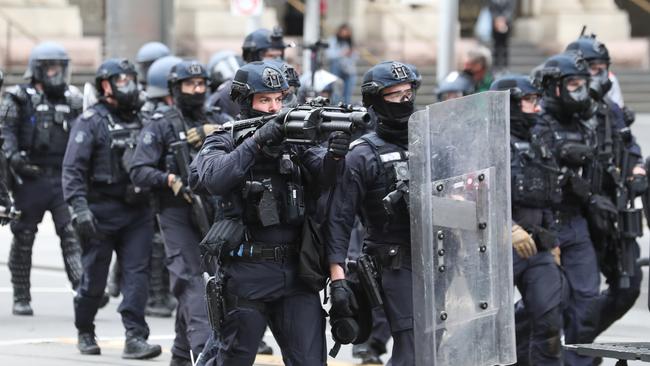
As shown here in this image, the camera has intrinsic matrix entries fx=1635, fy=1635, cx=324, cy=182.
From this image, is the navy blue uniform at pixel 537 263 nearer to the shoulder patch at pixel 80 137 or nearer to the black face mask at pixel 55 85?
the shoulder patch at pixel 80 137

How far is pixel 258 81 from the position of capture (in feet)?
25.3

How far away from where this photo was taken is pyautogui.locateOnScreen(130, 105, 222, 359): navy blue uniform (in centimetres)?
997

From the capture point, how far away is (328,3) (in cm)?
3158

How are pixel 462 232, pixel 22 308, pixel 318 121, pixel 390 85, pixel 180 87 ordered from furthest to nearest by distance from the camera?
pixel 22 308
pixel 180 87
pixel 390 85
pixel 462 232
pixel 318 121

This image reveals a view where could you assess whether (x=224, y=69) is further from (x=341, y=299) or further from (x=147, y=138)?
(x=341, y=299)

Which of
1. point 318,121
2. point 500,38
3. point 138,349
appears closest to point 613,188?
point 138,349

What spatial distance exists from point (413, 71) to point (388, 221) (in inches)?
31.3

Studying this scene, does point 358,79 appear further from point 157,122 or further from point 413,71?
point 413,71

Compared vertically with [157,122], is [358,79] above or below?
below

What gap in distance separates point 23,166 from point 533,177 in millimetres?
→ 4618

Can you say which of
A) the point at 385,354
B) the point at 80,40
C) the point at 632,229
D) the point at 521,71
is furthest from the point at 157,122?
the point at 521,71

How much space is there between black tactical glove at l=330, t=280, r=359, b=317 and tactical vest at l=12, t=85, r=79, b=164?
5.54 m

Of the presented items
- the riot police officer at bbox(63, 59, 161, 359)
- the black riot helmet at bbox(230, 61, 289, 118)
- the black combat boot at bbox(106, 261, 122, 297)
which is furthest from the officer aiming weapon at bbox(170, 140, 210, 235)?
the black combat boot at bbox(106, 261, 122, 297)

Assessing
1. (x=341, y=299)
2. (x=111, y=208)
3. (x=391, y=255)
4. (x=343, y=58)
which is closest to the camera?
(x=341, y=299)
